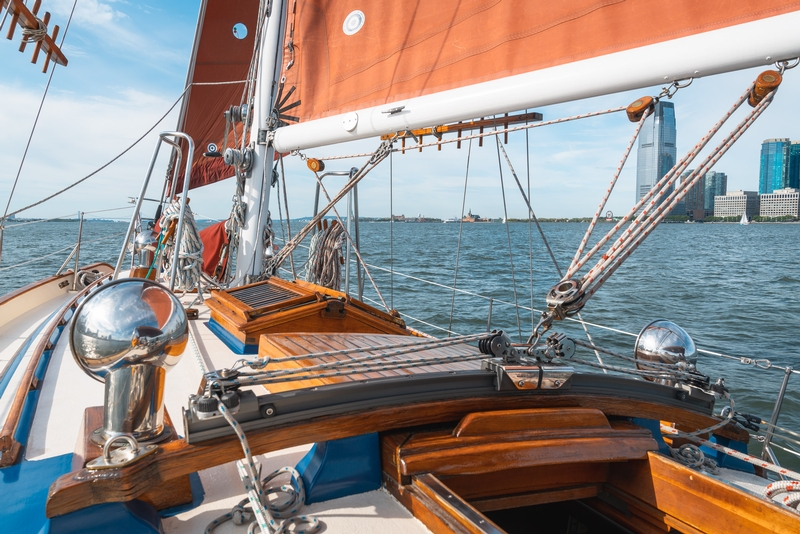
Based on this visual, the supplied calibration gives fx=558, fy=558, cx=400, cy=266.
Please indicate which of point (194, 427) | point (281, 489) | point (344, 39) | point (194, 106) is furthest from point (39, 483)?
point (194, 106)

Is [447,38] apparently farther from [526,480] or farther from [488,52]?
[526,480]

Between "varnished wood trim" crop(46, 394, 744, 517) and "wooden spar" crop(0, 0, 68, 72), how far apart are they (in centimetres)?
305

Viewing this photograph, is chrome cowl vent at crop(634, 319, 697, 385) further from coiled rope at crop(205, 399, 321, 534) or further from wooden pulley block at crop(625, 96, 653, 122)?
coiled rope at crop(205, 399, 321, 534)

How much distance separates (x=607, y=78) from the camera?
2.10 metres

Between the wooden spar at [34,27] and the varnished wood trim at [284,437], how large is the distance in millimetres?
3050

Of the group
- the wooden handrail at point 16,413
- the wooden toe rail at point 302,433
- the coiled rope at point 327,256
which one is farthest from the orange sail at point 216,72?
the wooden toe rail at point 302,433

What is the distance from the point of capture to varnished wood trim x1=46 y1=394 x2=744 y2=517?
3.88 feet

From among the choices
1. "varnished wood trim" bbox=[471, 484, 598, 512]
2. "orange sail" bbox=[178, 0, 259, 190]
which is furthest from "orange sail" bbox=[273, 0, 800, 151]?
"orange sail" bbox=[178, 0, 259, 190]

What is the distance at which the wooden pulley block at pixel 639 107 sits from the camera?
2035mm

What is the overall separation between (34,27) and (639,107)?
4.23 metres

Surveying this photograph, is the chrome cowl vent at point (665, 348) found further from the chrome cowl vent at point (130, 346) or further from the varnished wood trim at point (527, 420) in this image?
the chrome cowl vent at point (130, 346)

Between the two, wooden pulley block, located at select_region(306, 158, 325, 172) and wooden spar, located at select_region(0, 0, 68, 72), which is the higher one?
wooden spar, located at select_region(0, 0, 68, 72)

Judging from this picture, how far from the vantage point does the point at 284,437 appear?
142 centimetres

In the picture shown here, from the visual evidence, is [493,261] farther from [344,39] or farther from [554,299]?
[554,299]
